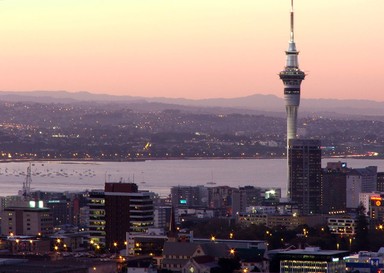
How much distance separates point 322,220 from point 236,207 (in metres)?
14.7

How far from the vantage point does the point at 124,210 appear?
206ft

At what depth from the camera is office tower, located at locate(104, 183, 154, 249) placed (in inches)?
2458

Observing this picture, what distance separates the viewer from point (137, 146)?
541 ft

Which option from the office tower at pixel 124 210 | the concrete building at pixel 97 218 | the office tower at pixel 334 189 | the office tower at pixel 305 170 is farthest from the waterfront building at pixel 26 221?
the office tower at pixel 305 170

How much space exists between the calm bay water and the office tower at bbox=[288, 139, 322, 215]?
40.4 ft

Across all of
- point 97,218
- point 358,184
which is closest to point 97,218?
point 97,218

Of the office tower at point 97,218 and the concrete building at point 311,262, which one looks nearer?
the concrete building at point 311,262

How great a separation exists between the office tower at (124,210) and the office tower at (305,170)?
30264mm

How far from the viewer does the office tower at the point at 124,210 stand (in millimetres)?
62438

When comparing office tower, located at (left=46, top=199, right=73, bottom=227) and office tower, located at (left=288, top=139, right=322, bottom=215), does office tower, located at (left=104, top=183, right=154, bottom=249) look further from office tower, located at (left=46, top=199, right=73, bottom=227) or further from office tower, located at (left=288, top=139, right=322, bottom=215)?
office tower, located at (left=288, top=139, right=322, bottom=215)

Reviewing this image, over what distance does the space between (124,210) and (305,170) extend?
34.6 meters

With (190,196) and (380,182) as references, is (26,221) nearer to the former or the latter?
(190,196)

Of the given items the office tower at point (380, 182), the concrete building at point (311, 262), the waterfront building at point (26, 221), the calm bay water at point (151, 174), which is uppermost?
the calm bay water at point (151, 174)

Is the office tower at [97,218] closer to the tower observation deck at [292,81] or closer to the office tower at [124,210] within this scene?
the office tower at [124,210]
